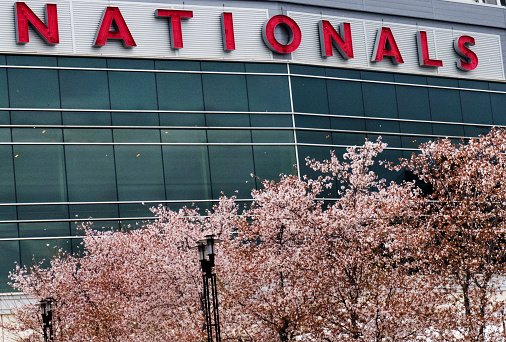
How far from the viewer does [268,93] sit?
4259cm

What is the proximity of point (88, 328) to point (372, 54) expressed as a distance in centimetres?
A: 2332

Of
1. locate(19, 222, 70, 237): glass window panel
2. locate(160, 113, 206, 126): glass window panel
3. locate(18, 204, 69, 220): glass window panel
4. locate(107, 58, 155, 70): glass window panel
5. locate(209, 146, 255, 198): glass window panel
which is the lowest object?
locate(19, 222, 70, 237): glass window panel

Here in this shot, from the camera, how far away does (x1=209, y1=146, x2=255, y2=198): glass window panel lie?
1606 inches

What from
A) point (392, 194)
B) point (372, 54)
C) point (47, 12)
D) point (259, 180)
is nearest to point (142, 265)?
point (392, 194)

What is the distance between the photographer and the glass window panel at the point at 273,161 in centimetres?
4162

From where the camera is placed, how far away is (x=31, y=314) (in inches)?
1331

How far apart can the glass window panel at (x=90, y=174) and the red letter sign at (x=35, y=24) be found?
5.18 m

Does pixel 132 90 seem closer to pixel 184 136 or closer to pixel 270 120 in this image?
pixel 184 136

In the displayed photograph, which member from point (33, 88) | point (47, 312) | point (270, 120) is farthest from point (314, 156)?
point (47, 312)

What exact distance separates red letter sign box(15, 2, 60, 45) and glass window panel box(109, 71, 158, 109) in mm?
3172

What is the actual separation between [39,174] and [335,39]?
1670cm

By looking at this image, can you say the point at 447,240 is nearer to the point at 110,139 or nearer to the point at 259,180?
the point at 259,180

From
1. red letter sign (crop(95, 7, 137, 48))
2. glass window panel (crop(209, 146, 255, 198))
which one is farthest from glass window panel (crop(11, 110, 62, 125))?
glass window panel (crop(209, 146, 255, 198))

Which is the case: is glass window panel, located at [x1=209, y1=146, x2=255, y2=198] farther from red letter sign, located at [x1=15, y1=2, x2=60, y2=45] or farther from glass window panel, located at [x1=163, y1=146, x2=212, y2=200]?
red letter sign, located at [x1=15, y1=2, x2=60, y2=45]
